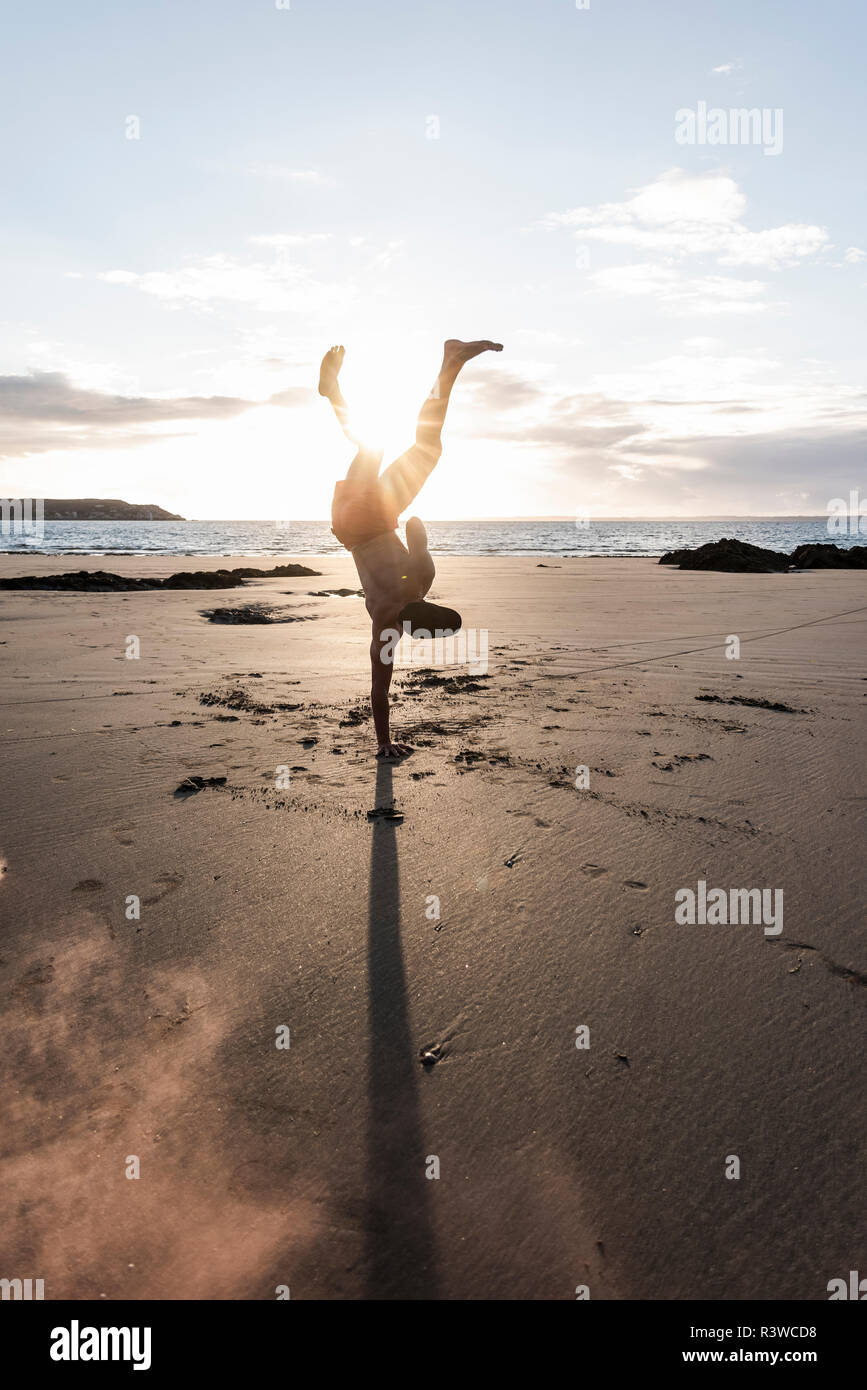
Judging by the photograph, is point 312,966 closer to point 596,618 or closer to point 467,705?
point 467,705

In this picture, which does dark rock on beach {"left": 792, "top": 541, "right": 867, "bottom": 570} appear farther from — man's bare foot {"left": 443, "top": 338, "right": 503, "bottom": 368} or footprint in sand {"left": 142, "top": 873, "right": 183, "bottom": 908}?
footprint in sand {"left": 142, "top": 873, "right": 183, "bottom": 908}

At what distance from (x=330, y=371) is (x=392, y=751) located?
→ 6.34 feet

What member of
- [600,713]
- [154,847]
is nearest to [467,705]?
[600,713]

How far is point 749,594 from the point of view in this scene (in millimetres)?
12438

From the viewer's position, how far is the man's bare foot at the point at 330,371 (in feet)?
12.8

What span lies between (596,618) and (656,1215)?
341 inches

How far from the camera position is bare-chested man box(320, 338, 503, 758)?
3701mm

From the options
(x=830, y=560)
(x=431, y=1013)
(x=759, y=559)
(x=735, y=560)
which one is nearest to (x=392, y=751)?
(x=431, y=1013)

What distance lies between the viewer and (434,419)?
3686 mm

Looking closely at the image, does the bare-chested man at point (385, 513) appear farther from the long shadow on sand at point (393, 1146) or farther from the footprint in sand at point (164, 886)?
the long shadow on sand at point (393, 1146)

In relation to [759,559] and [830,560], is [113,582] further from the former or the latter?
[830,560]

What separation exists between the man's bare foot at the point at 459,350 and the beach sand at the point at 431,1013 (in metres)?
1.91

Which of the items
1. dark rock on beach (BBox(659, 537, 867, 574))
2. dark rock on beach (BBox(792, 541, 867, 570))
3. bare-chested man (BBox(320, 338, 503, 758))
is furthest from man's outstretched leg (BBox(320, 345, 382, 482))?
dark rock on beach (BBox(792, 541, 867, 570))

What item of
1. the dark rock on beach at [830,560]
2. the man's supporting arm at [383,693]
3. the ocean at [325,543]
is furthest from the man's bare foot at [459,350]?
the ocean at [325,543]
